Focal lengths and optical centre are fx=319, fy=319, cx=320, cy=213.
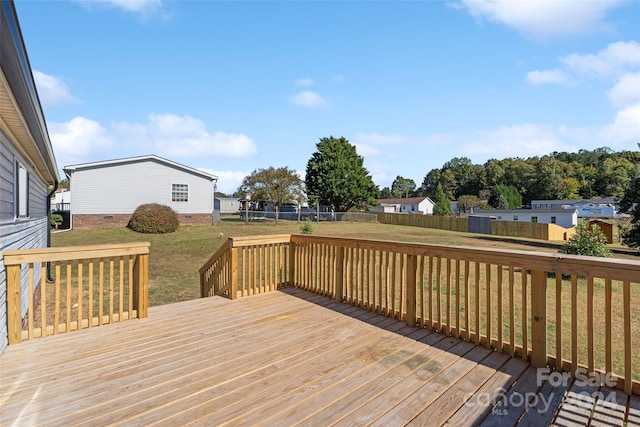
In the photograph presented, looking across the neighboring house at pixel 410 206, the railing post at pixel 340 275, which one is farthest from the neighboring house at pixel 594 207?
the railing post at pixel 340 275

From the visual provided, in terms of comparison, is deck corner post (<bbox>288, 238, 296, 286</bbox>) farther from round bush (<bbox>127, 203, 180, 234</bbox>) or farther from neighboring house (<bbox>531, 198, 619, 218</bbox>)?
neighboring house (<bbox>531, 198, 619, 218</bbox>)

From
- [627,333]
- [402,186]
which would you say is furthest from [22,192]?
[402,186]

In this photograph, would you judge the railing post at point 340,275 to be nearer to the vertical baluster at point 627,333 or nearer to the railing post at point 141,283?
the railing post at point 141,283

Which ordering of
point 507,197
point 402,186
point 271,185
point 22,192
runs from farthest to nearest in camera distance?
point 402,186 → point 507,197 → point 271,185 → point 22,192

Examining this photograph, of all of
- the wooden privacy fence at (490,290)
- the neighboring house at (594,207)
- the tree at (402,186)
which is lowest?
the wooden privacy fence at (490,290)

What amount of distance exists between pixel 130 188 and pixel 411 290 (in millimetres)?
20139

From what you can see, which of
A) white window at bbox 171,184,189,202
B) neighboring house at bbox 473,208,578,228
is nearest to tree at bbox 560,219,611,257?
white window at bbox 171,184,189,202

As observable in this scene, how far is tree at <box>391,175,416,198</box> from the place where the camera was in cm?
8062

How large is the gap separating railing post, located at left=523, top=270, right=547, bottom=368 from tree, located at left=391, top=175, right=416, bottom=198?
7949 cm

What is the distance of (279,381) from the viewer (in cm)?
244

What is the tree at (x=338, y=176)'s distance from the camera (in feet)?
110

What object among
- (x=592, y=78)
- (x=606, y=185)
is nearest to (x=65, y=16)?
(x=592, y=78)

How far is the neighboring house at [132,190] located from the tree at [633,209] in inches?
965

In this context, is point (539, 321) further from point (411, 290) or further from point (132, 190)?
point (132, 190)
